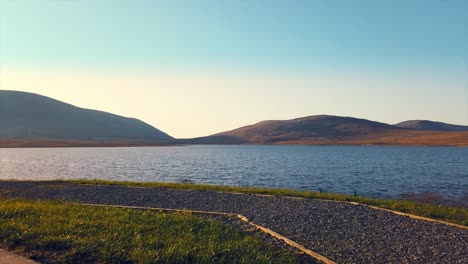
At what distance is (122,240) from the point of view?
1351 centimetres

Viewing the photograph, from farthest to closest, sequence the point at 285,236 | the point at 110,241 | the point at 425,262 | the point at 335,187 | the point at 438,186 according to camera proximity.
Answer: the point at 438,186
the point at 335,187
the point at 285,236
the point at 425,262
the point at 110,241

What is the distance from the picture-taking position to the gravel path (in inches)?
598

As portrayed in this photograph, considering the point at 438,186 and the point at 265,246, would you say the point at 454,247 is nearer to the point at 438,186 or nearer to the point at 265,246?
the point at 265,246

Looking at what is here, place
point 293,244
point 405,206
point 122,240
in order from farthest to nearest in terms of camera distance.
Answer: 1. point 405,206
2. point 293,244
3. point 122,240

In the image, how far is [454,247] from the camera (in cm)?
1602

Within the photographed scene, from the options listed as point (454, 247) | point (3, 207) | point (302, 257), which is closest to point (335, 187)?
point (454, 247)

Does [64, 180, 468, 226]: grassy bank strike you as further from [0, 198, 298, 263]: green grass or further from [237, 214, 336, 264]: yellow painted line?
[0, 198, 298, 263]: green grass

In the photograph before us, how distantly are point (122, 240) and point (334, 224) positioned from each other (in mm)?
12359

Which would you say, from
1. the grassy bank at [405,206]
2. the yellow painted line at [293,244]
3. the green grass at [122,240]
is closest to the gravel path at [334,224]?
the yellow painted line at [293,244]

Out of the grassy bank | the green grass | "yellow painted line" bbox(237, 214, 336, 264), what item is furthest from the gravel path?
the green grass

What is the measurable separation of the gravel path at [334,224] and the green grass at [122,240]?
3636 mm

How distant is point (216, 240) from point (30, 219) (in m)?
8.69

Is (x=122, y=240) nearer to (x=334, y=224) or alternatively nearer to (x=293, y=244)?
(x=293, y=244)

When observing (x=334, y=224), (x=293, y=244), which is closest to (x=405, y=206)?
(x=334, y=224)
